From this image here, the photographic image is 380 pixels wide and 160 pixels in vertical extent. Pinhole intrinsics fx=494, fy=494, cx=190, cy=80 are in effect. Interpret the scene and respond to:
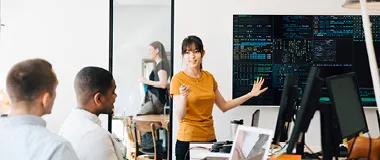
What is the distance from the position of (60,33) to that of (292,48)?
7.55 feet

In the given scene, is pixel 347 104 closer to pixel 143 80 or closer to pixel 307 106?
pixel 307 106

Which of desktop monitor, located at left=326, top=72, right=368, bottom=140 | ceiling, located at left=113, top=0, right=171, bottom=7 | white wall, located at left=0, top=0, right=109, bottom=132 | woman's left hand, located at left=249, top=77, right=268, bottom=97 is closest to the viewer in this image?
desktop monitor, located at left=326, top=72, right=368, bottom=140

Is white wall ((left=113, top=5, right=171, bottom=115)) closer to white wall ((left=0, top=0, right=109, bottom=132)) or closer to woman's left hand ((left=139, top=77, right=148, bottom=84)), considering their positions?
woman's left hand ((left=139, top=77, right=148, bottom=84))

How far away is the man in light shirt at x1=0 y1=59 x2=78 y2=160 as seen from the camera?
1.69m

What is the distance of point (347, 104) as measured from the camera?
2.21 metres

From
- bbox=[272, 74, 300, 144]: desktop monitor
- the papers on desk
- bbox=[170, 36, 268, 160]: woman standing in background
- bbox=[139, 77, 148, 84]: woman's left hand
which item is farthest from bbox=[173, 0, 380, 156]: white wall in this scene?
bbox=[272, 74, 300, 144]: desktop monitor

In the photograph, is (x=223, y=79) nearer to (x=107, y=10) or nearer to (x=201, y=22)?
(x=201, y=22)

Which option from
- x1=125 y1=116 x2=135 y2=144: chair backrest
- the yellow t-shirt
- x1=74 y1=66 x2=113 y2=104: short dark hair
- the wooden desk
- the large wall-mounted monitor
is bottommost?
x1=125 y1=116 x2=135 y2=144: chair backrest

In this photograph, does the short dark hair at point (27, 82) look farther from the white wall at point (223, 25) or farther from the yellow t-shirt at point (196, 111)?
the white wall at point (223, 25)

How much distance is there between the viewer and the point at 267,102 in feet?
15.6

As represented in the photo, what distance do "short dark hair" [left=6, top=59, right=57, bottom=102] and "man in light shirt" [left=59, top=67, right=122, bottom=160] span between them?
31cm

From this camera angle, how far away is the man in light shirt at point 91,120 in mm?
2037

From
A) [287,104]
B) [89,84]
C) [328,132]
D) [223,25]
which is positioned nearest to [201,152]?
[287,104]

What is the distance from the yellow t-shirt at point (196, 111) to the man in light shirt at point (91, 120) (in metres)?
1.36
